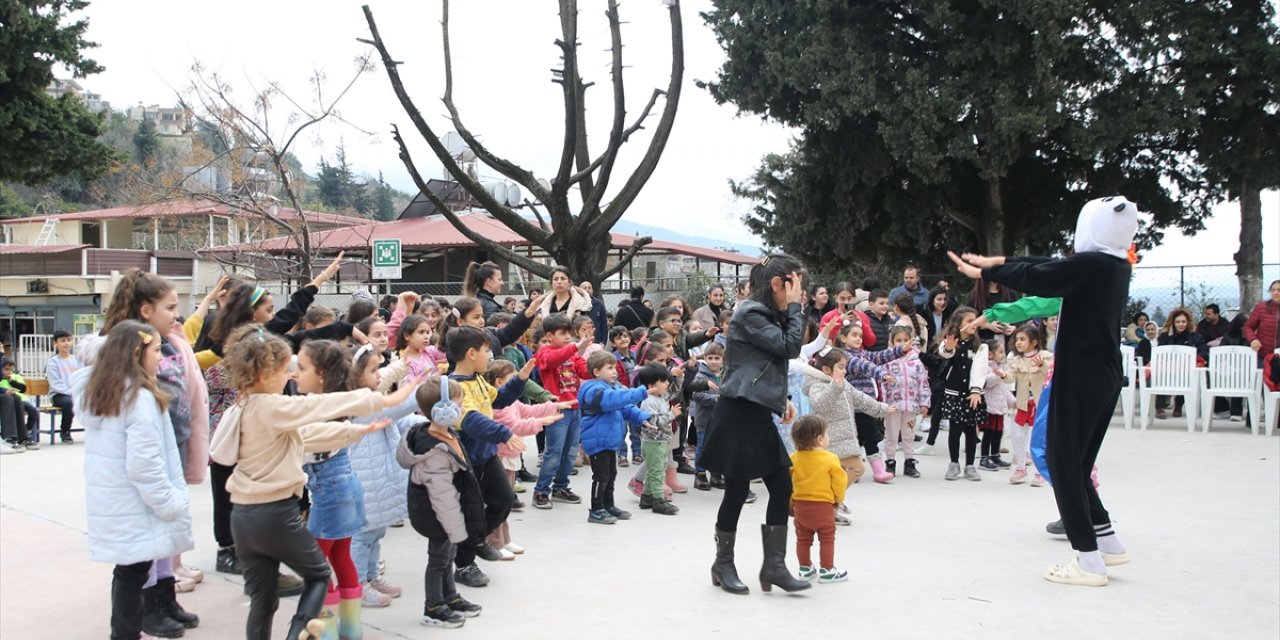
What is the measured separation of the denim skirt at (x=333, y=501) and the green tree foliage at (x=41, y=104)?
43.8ft

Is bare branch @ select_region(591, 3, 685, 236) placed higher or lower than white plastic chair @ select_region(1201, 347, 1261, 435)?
higher

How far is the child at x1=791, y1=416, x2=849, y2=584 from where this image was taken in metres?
5.12

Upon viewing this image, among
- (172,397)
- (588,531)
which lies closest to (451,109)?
(588,531)

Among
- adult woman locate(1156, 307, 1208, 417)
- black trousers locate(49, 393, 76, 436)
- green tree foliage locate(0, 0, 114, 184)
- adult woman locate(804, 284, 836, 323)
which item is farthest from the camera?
green tree foliage locate(0, 0, 114, 184)

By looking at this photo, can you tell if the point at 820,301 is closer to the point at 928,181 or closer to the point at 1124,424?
the point at 1124,424

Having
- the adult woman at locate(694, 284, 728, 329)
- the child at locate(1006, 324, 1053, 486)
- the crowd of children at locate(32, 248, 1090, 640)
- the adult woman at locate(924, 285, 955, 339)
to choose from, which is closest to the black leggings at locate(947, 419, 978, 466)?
the crowd of children at locate(32, 248, 1090, 640)

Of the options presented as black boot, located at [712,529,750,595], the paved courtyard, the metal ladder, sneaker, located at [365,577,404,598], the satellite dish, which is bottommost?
the paved courtyard

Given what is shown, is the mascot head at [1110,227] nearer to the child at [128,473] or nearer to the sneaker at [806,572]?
the sneaker at [806,572]

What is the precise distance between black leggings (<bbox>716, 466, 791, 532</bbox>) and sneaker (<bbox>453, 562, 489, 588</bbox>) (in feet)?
4.31

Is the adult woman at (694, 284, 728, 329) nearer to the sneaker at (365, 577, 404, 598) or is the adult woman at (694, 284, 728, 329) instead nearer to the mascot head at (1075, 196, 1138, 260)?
the mascot head at (1075, 196, 1138, 260)

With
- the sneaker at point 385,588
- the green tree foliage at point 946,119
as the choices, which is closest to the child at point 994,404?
the sneaker at point 385,588

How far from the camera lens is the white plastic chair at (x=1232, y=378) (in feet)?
37.4

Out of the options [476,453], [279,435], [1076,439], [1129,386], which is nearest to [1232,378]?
[1129,386]

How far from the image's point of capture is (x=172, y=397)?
4.68 m
